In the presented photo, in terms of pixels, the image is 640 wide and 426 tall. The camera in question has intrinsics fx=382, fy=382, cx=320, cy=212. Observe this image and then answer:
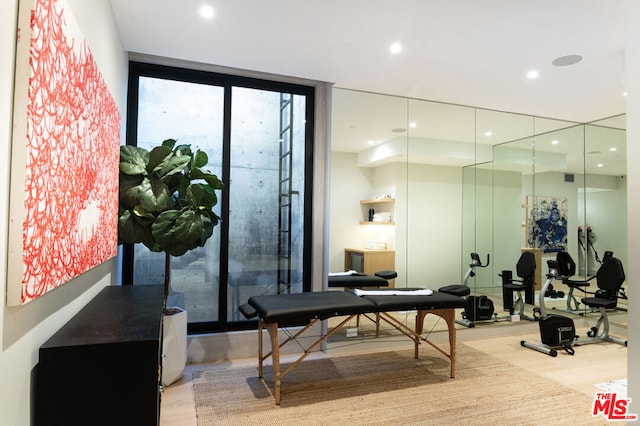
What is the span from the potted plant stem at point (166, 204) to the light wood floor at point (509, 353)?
417 millimetres

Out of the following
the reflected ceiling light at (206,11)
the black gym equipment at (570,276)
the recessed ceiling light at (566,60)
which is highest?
the reflected ceiling light at (206,11)

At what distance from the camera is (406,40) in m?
2.96

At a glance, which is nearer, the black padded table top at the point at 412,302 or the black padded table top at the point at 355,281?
the black padded table top at the point at 412,302

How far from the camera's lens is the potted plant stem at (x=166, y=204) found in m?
2.76

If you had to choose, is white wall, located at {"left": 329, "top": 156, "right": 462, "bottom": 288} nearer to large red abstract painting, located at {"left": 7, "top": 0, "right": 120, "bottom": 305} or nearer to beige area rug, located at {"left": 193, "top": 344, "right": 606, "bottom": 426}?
beige area rug, located at {"left": 193, "top": 344, "right": 606, "bottom": 426}

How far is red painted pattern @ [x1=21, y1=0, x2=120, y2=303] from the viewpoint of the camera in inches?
46.4

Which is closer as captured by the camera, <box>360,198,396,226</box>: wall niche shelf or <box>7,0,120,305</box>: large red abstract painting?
<box>7,0,120,305</box>: large red abstract painting


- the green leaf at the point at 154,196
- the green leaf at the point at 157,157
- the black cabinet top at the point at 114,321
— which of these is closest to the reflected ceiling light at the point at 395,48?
the green leaf at the point at 157,157

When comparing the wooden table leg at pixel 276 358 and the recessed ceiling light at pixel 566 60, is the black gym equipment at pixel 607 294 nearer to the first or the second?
the recessed ceiling light at pixel 566 60

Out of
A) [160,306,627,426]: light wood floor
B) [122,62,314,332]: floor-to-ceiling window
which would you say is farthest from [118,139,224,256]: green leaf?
[160,306,627,426]: light wood floor

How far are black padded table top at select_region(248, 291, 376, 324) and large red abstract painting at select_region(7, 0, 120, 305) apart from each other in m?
1.15

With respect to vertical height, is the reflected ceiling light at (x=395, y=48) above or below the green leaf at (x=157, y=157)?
above

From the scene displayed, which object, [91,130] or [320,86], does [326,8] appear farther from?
[91,130]

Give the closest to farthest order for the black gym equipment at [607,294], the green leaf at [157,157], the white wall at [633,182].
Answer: the white wall at [633,182], the green leaf at [157,157], the black gym equipment at [607,294]
